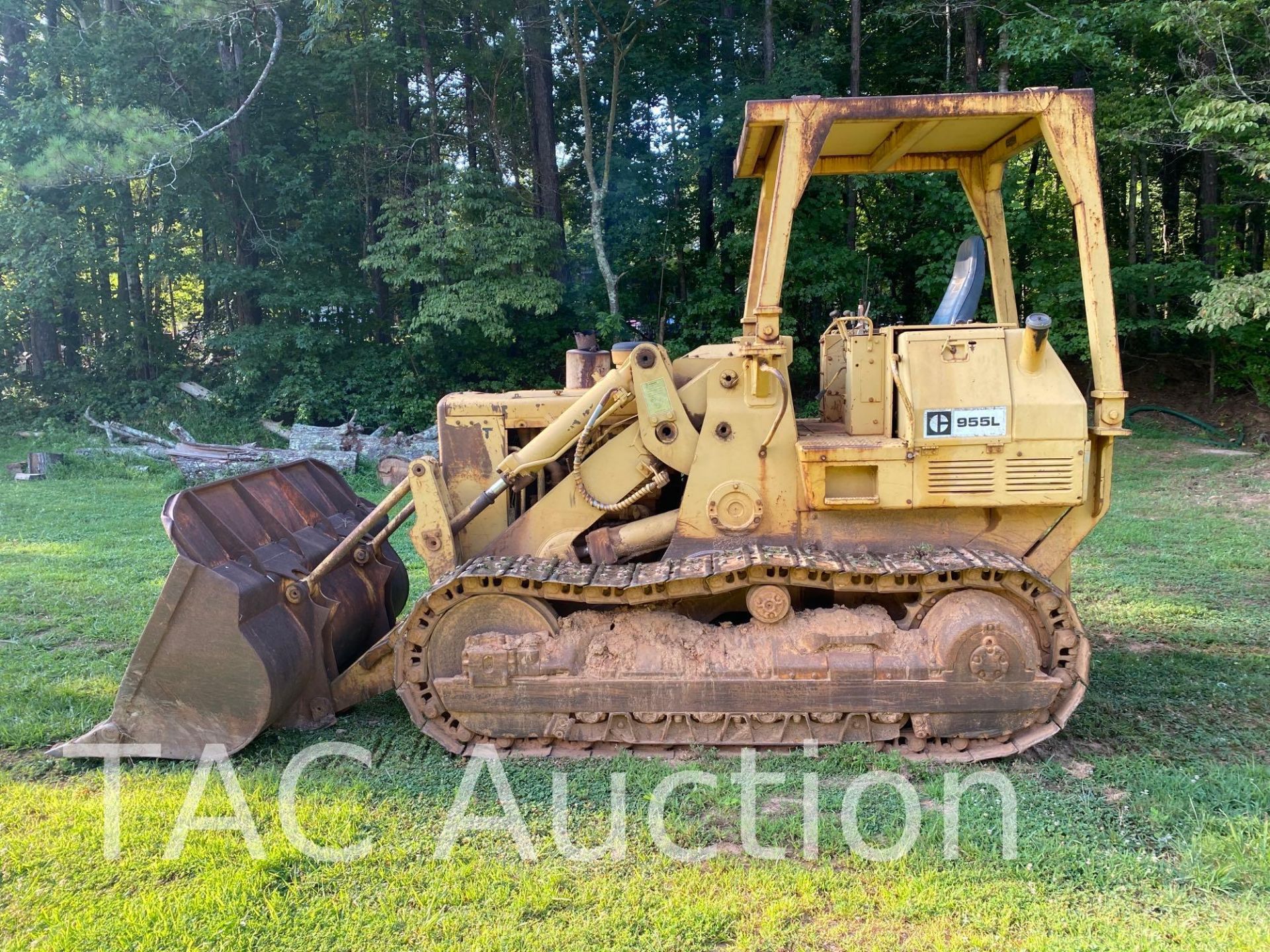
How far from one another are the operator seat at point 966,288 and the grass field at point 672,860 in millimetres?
2333

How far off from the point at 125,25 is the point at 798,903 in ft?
62.2

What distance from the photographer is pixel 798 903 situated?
3.21 m

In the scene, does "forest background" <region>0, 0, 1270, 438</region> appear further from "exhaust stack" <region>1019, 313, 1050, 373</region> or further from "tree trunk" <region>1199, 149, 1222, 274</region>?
"exhaust stack" <region>1019, 313, 1050, 373</region>

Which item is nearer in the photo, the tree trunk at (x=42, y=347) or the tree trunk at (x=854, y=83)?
the tree trunk at (x=854, y=83)

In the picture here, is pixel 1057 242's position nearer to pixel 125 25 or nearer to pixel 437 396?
pixel 437 396

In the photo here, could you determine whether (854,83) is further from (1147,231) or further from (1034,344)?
(1034,344)

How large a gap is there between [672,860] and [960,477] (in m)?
2.29

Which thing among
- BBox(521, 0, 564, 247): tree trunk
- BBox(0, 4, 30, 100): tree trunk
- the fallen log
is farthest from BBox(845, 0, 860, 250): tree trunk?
BBox(0, 4, 30, 100): tree trunk

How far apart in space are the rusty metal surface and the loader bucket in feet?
2.03

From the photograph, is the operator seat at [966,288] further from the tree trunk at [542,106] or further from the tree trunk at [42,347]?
the tree trunk at [42,347]

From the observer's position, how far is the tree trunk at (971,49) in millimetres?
16484

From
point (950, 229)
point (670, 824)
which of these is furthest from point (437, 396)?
point (670, 824)

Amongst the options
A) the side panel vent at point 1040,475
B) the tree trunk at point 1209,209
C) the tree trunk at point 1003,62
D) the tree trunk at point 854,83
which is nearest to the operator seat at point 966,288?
the side panel vent at point 1040,475

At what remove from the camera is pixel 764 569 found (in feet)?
14.1
